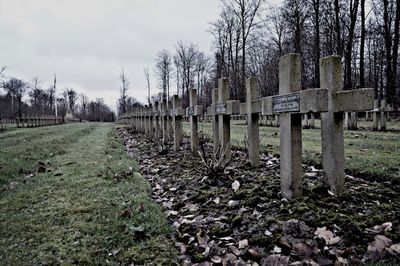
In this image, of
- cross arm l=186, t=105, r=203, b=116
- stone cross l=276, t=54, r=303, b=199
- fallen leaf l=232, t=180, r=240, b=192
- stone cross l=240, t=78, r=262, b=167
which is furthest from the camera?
cross arm l=186, t=105, r=203, b=116

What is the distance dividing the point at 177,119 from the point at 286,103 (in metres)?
6.00

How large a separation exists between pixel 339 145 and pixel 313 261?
55.2 inches

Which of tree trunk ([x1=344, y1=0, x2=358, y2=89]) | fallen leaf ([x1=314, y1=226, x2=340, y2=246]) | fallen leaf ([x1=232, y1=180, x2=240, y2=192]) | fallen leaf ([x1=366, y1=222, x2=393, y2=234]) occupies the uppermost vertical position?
tree trunk ([x1=344, y1=0, x2=358, y2=89])

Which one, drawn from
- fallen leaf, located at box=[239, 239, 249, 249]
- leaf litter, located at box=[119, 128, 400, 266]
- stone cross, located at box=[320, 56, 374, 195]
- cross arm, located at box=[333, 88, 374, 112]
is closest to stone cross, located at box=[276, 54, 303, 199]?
leaf litter, located at box=[119, 128, 400, 266]

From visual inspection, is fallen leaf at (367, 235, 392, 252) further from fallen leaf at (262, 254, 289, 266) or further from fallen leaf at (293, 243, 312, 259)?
fallen leaf at (262, 254, 289, 266)

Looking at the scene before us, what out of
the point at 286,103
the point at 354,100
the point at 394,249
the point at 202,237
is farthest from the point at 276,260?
the point at 286,103

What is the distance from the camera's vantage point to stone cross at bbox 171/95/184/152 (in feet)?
29.8

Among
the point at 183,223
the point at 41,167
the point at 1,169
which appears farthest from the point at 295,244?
the point at 1,169

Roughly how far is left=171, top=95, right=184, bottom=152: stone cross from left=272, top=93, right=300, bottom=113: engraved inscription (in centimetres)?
529

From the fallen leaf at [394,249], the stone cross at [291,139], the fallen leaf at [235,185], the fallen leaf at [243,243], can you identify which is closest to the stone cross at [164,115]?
the fallen leaf at [235,185]

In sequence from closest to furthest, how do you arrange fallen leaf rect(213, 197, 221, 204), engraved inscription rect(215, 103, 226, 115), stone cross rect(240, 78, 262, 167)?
fallen leaf rect(213, 197, 221, 204)
stone cross rect(240, 78, 262, 167)
engraved inscription rect(215, 103, 226, 115)

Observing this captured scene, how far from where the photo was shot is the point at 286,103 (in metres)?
3.69

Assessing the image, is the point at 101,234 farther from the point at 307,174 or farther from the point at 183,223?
the point at 307,174

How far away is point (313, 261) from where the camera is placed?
7.82 feet
